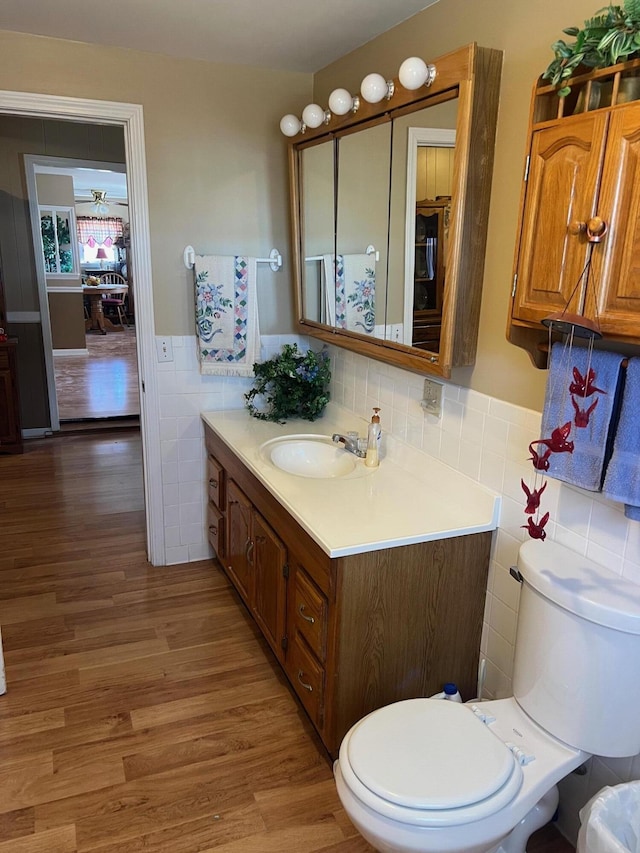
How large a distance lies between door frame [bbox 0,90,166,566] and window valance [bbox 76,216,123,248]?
1186 centimetres

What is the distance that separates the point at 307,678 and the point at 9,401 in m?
3.77

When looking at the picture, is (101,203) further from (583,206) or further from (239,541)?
(583,206)

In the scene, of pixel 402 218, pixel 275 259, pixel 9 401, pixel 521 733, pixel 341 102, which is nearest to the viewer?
pixel 521 733

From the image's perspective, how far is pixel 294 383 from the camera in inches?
114

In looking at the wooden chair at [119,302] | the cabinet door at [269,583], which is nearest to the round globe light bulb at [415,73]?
the cabinet door at [269,583]

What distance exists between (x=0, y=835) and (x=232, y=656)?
38.1 inches

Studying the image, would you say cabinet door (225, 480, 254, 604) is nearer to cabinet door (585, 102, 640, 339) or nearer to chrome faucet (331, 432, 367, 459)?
chrome faucet (331, 432, 367, 459)

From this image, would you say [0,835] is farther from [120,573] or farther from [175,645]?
[120,573]

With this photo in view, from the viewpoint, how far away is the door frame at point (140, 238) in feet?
8.35

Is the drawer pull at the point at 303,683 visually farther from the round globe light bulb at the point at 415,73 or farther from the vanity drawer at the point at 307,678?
the round globe light bulb at the point at 415,73

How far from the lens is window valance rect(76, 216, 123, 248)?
1350cm

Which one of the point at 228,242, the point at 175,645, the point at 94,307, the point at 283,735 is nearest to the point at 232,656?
the point at 175,645

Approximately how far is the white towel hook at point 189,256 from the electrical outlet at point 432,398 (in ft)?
4.25

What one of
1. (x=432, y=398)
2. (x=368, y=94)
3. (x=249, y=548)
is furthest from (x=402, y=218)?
(x=249, y=548)
